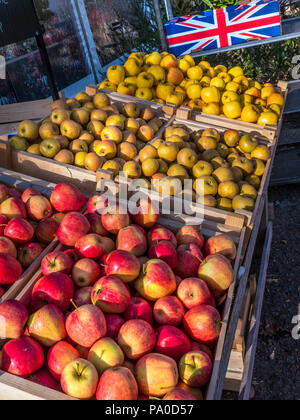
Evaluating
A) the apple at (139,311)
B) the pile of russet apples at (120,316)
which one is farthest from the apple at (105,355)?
the apple at (139,311)

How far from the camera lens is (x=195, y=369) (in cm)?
167

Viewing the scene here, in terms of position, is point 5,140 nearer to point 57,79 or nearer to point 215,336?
point 215,336

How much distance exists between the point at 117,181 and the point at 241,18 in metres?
3.36

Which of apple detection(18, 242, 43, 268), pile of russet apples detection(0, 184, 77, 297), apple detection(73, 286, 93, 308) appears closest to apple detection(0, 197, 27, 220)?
pile of russet apples detection(0, 184, 77, 297)

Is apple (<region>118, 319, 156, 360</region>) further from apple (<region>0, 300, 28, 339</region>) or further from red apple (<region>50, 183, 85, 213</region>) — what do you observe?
red apple (<region>50, 183, 85, 213</region>)

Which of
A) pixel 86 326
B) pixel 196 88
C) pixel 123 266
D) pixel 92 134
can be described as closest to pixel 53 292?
pixel 86 326

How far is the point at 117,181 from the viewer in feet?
9.25

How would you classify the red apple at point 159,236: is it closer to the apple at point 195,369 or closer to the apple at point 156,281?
the apple at point 156,281

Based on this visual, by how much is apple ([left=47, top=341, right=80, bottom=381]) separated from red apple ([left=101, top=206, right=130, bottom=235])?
84 centimetres

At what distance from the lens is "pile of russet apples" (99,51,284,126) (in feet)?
13.2

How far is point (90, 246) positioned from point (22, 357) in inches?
28.4

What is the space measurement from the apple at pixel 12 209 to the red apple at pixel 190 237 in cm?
104

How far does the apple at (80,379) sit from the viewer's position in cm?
152

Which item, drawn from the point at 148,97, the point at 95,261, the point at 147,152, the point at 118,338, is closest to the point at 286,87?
the point at 148,97
